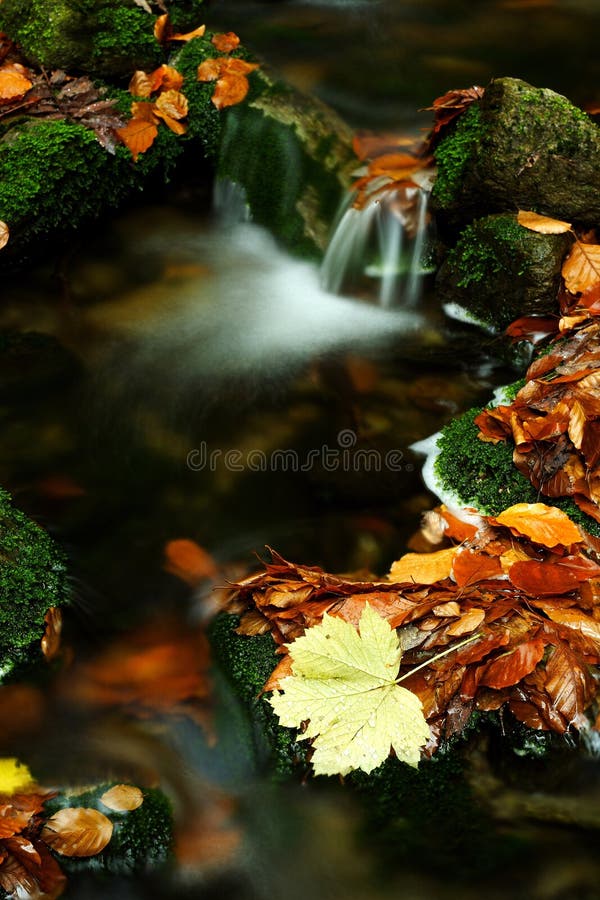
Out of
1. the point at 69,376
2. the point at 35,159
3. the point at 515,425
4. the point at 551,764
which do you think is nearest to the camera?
the point at 551,764

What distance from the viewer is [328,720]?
233 cm

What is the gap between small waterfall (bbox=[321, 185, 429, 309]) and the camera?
4730 mm

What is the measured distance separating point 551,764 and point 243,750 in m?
0.93

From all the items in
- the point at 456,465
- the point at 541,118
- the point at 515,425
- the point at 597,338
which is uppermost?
the point at 541,118

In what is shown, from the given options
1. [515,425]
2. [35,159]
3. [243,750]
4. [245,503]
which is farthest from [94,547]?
[35,159]

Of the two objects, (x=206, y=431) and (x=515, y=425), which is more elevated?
(x=515, y=425)

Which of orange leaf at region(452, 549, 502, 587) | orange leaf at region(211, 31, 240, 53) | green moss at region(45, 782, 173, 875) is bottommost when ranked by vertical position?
green moss at region(45, 782, 173, 875)

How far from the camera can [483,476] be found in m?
3.42

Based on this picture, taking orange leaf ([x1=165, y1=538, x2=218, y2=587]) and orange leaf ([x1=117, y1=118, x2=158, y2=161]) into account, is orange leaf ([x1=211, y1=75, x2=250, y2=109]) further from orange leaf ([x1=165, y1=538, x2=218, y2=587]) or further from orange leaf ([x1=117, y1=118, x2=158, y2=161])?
orange leaf ([x1=165, y1=538, x2=218, y2=587])

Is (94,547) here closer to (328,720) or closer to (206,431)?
(206,431)

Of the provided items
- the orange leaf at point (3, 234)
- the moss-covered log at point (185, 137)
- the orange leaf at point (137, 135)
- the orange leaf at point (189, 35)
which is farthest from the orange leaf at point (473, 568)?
the orange leaf at point (189, 35)

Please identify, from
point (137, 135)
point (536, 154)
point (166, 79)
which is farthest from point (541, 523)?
point (166, 79)

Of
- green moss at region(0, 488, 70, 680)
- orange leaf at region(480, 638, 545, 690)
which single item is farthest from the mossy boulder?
green moss at region(0, 488, 70, 680)

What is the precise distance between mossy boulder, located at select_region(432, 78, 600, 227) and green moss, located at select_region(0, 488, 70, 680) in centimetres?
277
